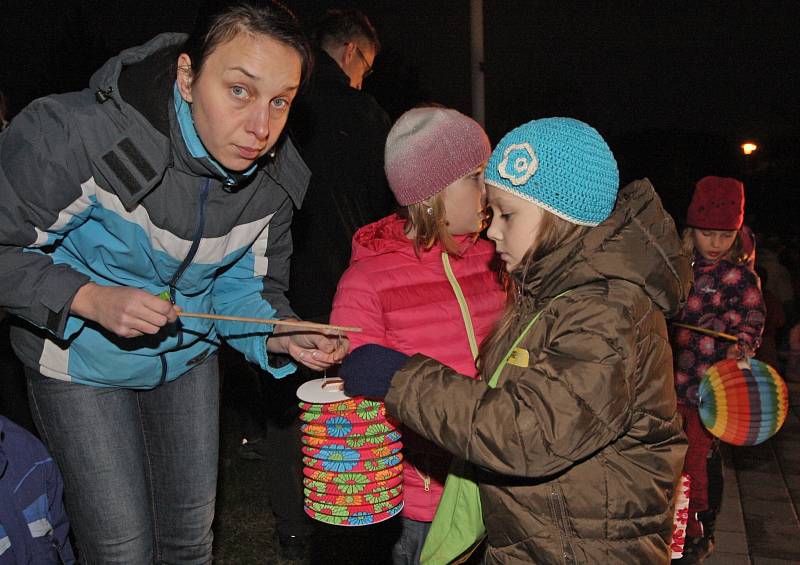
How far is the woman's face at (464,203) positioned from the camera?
3.15 metres

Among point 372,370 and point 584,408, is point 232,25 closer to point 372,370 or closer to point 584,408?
point 372,370

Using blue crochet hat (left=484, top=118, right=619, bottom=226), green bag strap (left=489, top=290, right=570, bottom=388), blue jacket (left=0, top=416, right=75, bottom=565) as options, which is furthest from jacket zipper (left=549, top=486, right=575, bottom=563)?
blue jacket (left=0, top=416, right=75, bottom=565)

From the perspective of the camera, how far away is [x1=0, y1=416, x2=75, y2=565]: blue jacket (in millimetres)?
2693

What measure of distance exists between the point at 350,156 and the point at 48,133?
199 centimetres

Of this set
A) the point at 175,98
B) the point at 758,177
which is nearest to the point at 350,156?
the point at 175,98

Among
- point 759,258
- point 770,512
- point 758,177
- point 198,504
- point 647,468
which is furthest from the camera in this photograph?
point 758,177

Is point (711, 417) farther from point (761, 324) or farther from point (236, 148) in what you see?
point (236, 148)

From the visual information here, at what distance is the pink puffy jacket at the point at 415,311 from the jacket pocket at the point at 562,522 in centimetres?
90

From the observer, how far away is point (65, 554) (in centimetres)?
292

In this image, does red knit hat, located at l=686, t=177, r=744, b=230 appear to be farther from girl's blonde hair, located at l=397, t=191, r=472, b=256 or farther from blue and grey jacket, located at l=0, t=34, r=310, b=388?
blue and grey jacket, located at l=0, t=34, r=310, b=388

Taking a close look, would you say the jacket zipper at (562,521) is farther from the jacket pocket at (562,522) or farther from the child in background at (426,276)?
the child in background at (426,276)

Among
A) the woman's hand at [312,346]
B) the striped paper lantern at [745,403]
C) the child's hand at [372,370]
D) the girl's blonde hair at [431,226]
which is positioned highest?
the girl's blonde hair at [431,226]

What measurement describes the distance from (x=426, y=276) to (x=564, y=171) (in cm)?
95

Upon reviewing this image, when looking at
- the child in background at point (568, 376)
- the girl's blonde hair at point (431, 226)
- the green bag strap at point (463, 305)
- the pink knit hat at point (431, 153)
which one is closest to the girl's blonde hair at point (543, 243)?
the child in background at point (568, 376)
